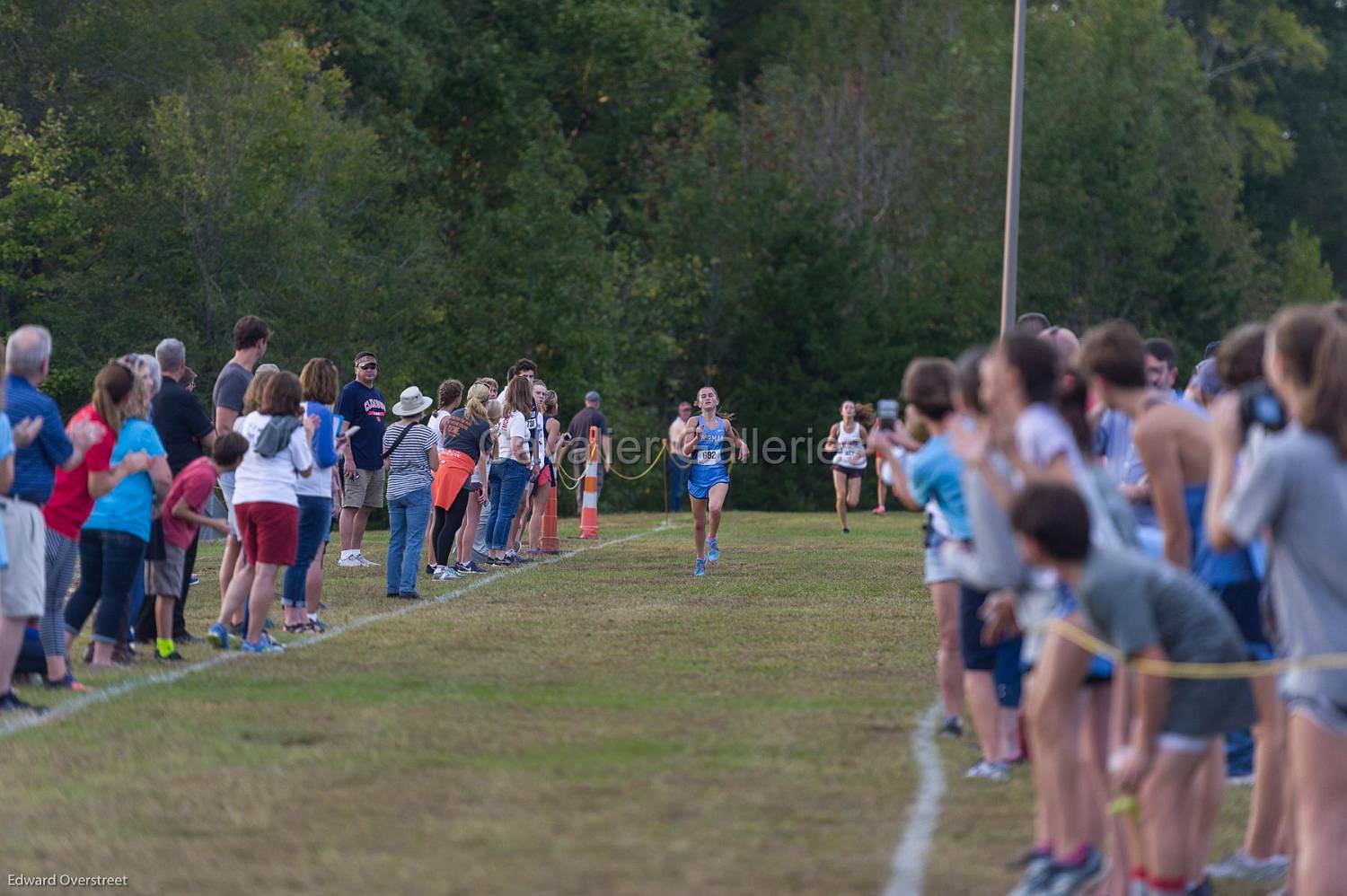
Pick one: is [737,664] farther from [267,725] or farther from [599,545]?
[599,545]

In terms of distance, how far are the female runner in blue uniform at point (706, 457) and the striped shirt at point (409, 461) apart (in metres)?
3.35

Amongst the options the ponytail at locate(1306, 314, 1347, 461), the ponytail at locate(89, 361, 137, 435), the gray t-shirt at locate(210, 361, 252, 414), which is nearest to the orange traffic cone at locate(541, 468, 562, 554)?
the gray t-shirt at locate(210, 361, 252, 414)

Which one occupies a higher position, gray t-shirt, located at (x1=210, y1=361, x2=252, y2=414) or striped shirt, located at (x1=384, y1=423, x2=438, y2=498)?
gray t-shirt, located at (x1=210, y1=361, x2=252, y2=414)

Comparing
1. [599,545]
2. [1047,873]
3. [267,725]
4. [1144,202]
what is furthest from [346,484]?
[1144,202]

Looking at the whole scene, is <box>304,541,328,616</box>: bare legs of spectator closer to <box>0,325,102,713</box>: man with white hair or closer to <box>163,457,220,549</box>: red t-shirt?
<box>163,457,220,549</box>: red t-shirt

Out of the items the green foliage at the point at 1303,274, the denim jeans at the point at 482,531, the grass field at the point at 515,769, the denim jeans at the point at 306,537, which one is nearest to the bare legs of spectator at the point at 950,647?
the grass field at the point at 515,769

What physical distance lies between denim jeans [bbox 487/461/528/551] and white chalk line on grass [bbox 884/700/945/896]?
11.0 meters

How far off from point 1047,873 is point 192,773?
12.9ft

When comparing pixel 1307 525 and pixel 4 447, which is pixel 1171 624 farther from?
pixel 4 447

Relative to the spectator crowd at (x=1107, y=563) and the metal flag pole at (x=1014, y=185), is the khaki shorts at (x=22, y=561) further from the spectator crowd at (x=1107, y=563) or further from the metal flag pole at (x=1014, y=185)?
the metal flag pole at (x=1014, y=185)

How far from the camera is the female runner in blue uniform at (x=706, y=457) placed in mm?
19812

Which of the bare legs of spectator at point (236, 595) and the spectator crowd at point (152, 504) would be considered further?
the bare legs of spectator at point (236, 595)

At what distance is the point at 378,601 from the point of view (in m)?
16.5

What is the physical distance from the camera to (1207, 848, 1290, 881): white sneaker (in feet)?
22.9
